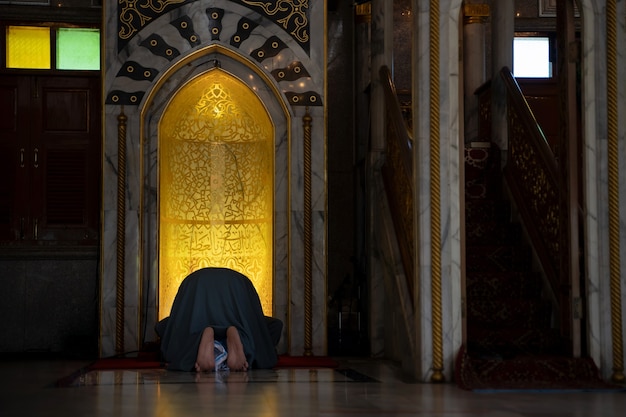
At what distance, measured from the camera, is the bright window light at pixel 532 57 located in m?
12.1

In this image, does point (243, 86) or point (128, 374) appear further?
point (243, 86)

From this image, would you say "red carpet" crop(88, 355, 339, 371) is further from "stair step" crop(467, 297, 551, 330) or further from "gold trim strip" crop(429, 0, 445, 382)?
"gold trim strip" crop(429, 0, 445, 382)

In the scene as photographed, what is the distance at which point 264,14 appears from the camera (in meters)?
9.91

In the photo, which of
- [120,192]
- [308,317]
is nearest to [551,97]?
[308,317]

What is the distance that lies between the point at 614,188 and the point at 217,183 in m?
4.54

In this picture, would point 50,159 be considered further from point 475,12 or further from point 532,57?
point 532,57

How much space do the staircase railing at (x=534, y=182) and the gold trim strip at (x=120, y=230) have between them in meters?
3.62

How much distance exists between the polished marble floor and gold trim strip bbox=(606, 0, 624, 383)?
2.09 ft

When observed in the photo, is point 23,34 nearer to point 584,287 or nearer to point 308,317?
point 308,317

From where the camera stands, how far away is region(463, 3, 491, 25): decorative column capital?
36.3ft

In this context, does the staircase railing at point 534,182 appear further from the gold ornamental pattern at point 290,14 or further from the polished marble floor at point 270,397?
the gold ornamental pattern at point 290,14

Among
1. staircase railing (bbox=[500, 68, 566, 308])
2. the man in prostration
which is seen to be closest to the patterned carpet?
staircase railing (bbox=[500, 68, 566, 308])

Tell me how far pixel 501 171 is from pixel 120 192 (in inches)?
142

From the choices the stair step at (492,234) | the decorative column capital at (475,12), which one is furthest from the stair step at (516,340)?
the decorative column capital at (475,12)
